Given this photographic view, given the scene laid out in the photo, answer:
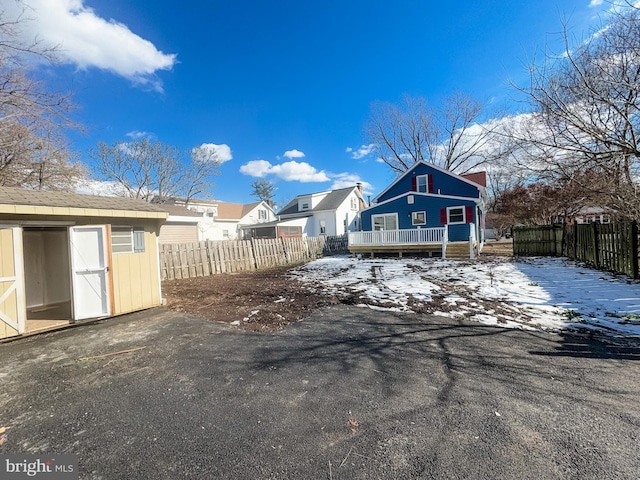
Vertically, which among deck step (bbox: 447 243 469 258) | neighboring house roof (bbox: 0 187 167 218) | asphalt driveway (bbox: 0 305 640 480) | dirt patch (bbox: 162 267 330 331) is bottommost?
asphalt driveway (bbox: 0 305 640 480)

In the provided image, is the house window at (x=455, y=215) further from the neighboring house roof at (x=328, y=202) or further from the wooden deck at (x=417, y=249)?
the neighboring house roof at (x=328, y=202)

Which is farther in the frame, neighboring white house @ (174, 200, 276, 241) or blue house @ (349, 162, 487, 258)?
neighboring white house @ (174, 200, 276, 241)

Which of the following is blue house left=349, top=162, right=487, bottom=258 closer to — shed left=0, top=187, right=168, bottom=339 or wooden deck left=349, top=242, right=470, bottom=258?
wooden deck left=349, top=242, right=470, bottom=258

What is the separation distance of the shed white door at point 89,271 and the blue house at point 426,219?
501 inches

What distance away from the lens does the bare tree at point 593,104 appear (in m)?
5.24

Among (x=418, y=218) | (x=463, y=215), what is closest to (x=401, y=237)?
(x=418, y=218)

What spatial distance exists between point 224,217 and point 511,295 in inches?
1200

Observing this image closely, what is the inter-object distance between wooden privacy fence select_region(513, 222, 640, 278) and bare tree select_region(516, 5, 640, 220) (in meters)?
1.60

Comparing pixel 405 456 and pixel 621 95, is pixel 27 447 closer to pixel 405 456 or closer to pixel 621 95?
pixel 405 456

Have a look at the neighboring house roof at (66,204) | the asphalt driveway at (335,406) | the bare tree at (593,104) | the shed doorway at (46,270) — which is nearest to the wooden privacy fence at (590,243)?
the bare tree at (593,104)

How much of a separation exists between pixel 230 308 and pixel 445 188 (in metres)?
17.1

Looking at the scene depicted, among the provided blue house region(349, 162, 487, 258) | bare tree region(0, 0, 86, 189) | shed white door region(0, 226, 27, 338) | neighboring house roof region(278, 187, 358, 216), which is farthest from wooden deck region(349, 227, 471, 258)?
shed white door region(0, 226, 27, 338)

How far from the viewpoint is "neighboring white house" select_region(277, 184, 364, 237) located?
88.4ft

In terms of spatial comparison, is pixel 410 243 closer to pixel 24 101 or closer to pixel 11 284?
pixel 11 284
